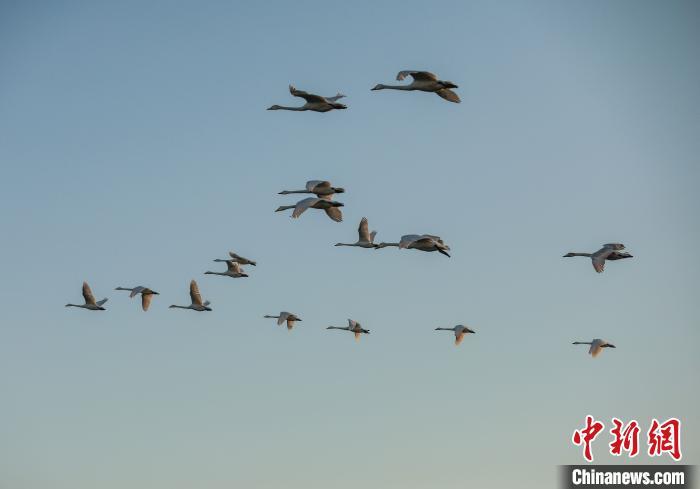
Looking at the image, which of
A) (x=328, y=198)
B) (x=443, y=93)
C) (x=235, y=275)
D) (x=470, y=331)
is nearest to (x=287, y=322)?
(x=235, y=275)

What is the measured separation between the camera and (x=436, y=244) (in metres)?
71.8

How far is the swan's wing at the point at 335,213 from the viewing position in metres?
71.0

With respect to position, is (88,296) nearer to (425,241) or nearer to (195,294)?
(195,294)

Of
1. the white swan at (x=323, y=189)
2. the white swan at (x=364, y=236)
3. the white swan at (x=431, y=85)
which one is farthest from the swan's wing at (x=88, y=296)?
the white swan at (x=431, y=85)

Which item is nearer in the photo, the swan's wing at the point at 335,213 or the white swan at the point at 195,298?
the swan's wing at the point at 335,213

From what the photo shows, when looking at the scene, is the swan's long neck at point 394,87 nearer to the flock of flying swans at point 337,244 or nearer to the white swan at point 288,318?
the flock of flying swans at point 337,244

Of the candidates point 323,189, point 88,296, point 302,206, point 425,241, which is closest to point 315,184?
point 323,189

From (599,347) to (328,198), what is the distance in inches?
929

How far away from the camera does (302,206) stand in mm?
68812

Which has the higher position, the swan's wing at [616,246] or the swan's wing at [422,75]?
A: the swan's wing at [422,75]

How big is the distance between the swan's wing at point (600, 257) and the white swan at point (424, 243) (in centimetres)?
718

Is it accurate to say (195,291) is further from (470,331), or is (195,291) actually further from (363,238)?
(470,331)

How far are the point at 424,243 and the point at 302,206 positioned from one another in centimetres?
699

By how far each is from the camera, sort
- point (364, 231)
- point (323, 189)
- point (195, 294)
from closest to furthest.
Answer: point (323, 189) < point (364, 231) < point (195, 294)
